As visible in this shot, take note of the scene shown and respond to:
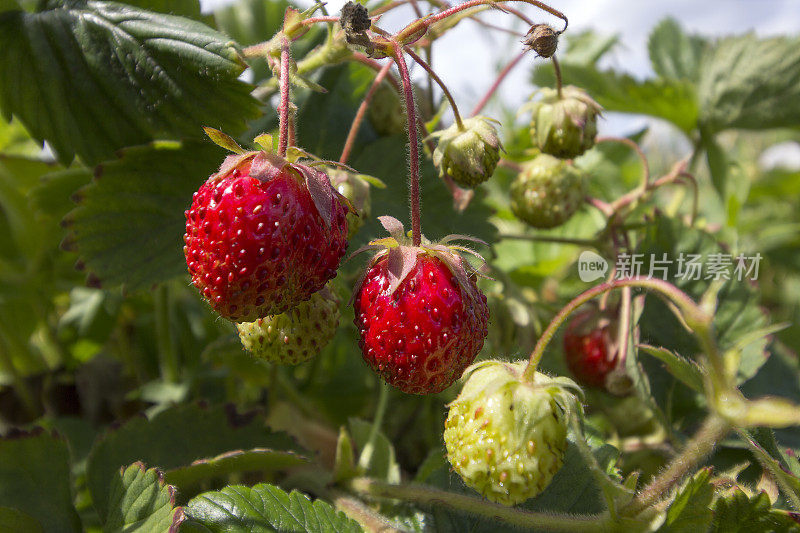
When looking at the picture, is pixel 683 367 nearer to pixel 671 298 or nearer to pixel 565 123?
pixel 671 298

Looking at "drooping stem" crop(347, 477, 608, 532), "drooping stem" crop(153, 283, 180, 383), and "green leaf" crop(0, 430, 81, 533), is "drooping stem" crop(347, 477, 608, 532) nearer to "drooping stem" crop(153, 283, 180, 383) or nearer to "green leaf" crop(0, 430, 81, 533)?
"green leaf" crop(0, 430, 81, 533)

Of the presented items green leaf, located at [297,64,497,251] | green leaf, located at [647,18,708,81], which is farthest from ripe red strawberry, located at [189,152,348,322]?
green leaf, located at [647,18,708,81]

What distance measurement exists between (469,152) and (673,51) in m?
1.24

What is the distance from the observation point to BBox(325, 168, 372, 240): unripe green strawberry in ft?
2.55

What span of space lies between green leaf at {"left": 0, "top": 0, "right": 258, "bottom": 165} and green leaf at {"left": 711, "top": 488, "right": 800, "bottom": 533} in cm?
70

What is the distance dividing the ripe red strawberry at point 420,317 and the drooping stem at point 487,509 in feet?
0.40

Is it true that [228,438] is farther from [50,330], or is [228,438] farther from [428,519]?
[50,330]

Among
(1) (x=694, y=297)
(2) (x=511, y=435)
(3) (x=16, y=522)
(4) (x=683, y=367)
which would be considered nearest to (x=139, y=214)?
(3) (x=16, y=522)

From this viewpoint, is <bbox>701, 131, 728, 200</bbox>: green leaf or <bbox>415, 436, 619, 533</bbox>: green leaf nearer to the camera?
<bbox>415, 436, 619, 533</bbox>: green leaf

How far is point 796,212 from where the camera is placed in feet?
6.88

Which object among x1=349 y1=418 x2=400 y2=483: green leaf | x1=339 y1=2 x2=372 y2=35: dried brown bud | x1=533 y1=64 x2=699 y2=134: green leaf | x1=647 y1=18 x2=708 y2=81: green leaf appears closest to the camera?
x1=339 y1=2 x2=372 y2=35: dried brown bud

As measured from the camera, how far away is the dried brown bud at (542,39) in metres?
0.71

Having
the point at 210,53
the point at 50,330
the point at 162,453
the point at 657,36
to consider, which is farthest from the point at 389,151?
the point at 657,36

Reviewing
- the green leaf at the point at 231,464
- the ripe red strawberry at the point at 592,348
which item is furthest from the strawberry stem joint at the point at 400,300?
the ripe red strawberry at the point at 592,348
